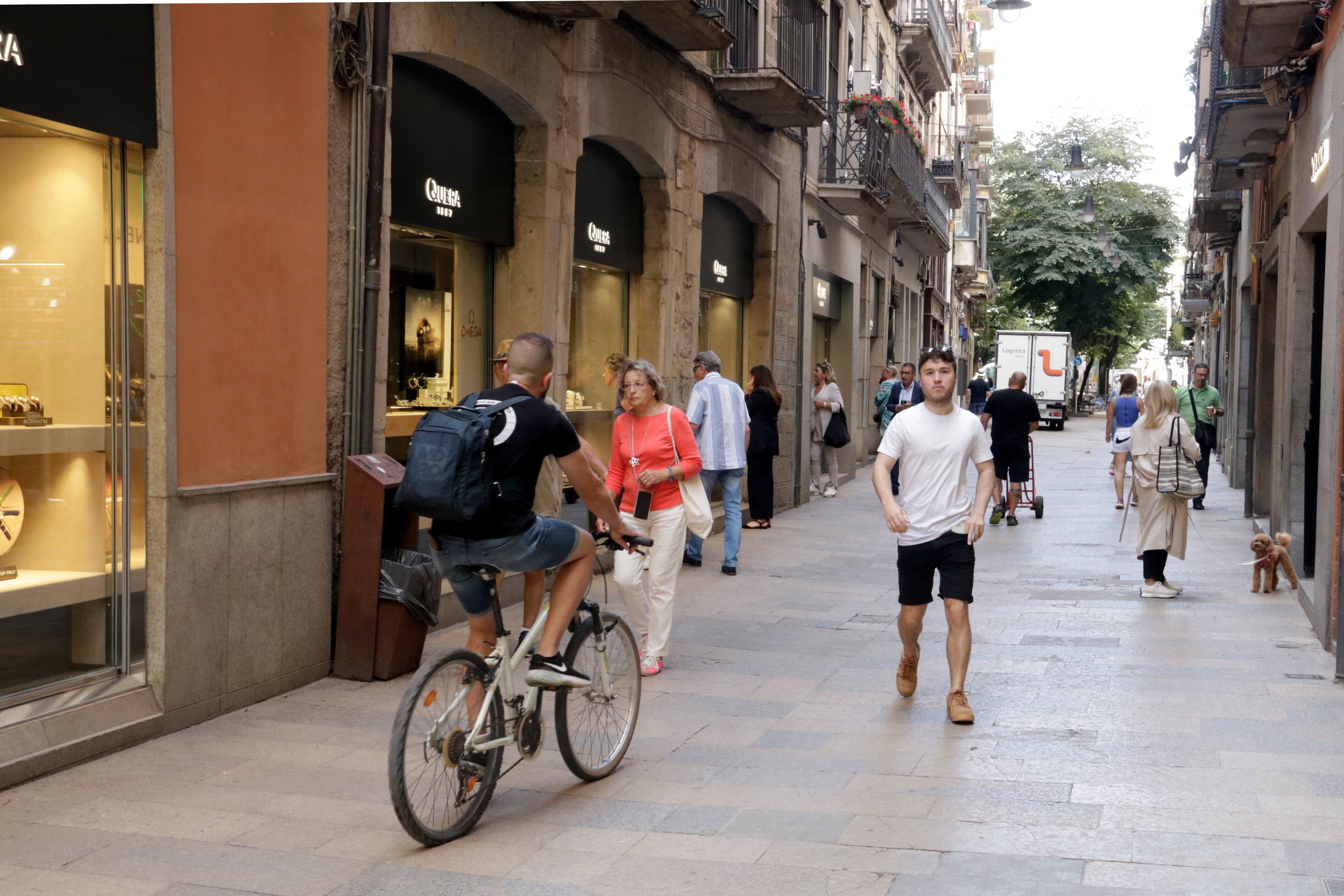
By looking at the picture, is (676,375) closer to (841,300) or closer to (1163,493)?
(1163,493)

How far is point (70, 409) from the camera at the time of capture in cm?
616

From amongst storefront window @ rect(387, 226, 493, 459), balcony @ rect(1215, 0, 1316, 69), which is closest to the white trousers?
storefront window @ rect(387, 226, 493, 459)

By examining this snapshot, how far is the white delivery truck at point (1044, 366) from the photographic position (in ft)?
151

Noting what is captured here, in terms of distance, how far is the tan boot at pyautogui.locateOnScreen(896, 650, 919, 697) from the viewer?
23.6 feet

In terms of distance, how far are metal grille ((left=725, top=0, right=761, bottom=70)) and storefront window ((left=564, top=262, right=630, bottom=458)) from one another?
3.34 metres

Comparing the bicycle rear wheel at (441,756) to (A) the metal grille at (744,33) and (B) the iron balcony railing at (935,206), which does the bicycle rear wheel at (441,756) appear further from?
(B) the iron balcony railing at (935,206)

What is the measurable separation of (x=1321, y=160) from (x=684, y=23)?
5312 mm

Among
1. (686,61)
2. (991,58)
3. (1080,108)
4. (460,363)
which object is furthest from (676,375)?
(991,58)

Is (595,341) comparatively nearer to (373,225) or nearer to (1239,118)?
(373,225)

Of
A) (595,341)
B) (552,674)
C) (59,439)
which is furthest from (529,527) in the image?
Answer: (595,341)

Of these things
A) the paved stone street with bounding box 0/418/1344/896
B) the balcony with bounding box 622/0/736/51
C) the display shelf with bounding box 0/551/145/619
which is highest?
the balcony with bounding box 622/0/736/51

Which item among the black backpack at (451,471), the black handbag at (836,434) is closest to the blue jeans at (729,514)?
the black backpack at (451,471)

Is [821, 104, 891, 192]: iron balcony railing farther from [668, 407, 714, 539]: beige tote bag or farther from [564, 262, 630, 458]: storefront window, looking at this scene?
[668, 407, 714, 539]: beige tote bag

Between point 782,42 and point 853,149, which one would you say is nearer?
point 782,42
